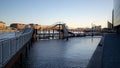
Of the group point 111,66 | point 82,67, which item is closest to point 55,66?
point 82,67

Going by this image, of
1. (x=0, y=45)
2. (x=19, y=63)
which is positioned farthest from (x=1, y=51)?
(x=19, y=63)

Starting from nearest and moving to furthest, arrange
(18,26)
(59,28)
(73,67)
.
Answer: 1. (73,67)
2. (59,28)
3. (18,26)

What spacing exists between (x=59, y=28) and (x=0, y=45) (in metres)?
75.3

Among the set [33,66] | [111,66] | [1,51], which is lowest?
[33,66]

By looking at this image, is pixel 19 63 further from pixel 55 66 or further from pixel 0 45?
pixel 0 45

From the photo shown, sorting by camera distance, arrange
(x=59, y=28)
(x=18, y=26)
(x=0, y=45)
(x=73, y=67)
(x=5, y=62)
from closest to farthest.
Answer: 1. (x=0, y=45)
2. (x=5, y=62)
3. (x=73, y=67)
4. (x=59, y=28)
5. (x=18, y=26)

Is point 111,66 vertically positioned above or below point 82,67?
above

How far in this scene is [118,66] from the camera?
10.4 metres

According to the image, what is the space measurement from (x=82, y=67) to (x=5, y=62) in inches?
362

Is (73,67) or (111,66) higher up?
(111,66)

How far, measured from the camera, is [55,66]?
61.1ft

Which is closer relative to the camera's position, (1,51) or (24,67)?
(1,51)

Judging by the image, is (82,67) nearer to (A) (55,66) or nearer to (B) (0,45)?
(A) (55,66)

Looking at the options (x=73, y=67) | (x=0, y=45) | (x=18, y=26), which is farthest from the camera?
(x=18, y=26)
